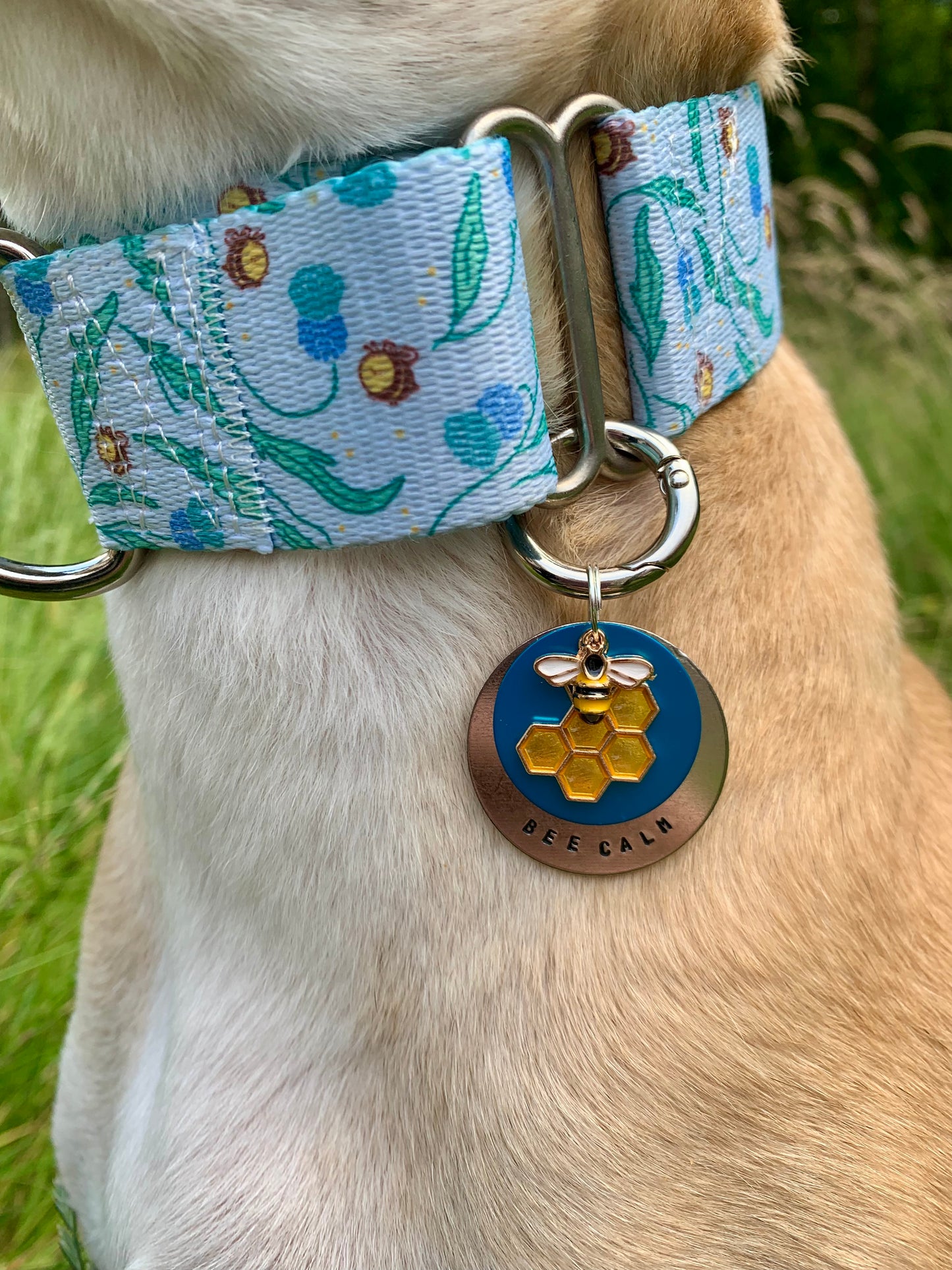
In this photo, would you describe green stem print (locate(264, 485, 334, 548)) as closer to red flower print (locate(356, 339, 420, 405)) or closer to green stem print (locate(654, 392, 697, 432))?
red flower print (locate(356, 339, 420, 405))

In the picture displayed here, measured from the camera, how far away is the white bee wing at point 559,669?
0.67 m

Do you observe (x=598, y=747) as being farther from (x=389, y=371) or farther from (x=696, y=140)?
(x=696, y=140)

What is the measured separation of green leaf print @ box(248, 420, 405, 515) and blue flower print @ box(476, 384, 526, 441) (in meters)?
0.06

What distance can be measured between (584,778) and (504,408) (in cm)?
23

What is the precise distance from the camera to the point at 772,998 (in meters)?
0.74

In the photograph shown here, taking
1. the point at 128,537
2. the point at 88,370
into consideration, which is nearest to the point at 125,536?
the point at 128,537

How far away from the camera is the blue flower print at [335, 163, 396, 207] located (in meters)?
0.59

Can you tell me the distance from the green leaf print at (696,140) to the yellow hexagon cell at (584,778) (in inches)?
14.4

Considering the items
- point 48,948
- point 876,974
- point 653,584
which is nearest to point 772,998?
point 876,974

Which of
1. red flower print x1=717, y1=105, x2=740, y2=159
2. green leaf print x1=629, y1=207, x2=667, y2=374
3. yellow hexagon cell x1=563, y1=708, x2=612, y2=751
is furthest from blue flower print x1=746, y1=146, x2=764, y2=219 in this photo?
yellow hexagon cell x1=563, y1=708, x2=612, y2=751

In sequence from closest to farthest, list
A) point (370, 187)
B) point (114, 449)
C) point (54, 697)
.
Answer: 1. point (370, 187)
2. point (114, 449)
3. point (54, 697)

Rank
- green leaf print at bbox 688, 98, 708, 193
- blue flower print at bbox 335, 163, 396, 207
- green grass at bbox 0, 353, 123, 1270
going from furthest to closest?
green grass at bbox 0, 353, 123, 1270, green leaf print at bbox 688, 98, 708, 193, blue flower print at bbox 335, 163, 396, 207

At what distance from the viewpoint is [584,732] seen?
68cm

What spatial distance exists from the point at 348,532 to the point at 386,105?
0.24 m
